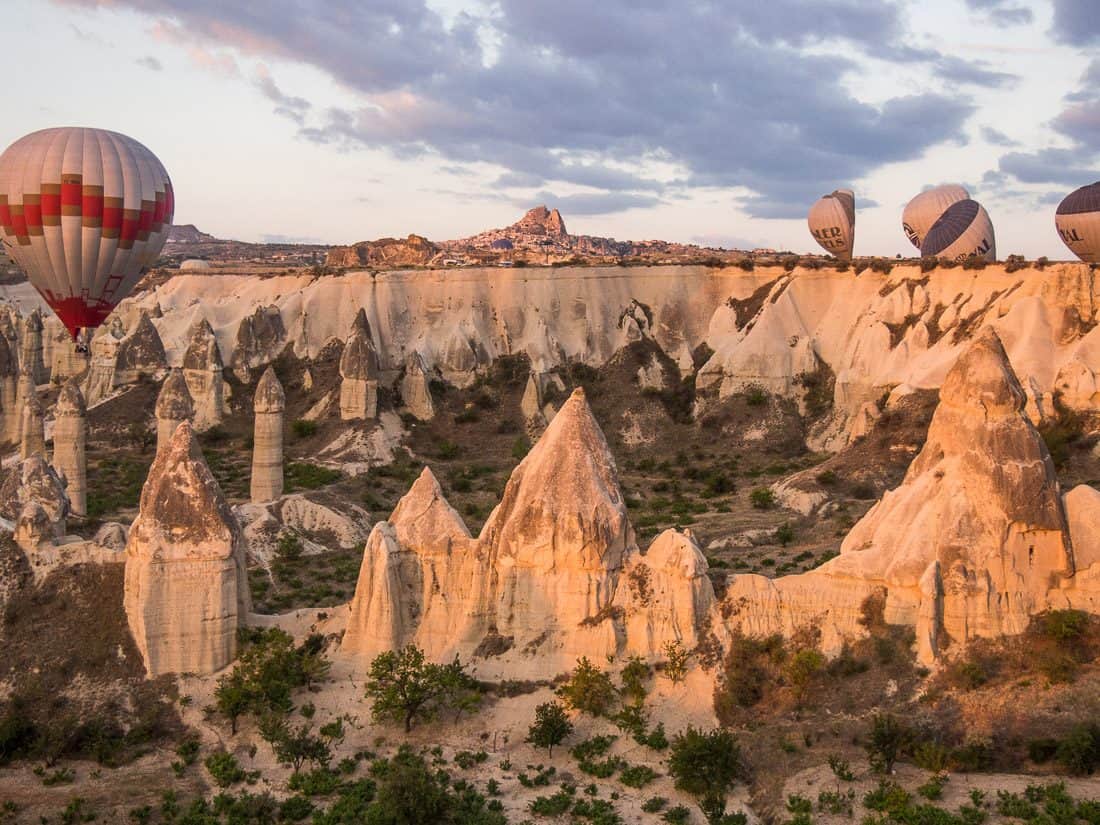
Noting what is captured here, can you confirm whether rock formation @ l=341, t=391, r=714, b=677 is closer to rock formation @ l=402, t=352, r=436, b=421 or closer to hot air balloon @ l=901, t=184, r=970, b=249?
rock formation @ l=402, t=352, r=436, b=421

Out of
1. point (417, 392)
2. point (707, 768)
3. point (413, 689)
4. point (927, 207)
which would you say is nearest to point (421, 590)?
point (413, 689)

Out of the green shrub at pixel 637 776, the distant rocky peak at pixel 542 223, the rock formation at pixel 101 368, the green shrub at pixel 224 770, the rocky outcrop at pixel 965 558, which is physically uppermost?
the distant rocky peak at pixel 542 223

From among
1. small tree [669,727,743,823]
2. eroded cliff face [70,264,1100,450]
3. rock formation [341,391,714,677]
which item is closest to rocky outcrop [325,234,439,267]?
eroded cliff face [70,264,1100,450]

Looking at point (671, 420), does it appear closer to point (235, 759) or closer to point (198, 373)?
point (198, 373)

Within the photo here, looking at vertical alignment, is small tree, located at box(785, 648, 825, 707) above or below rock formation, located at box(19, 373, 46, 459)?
below

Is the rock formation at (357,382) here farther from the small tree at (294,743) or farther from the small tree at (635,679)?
the small tree at (635,679)

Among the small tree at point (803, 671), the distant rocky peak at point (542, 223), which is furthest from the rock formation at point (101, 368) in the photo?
Result: the distant rocky peak at point (542, 223)
